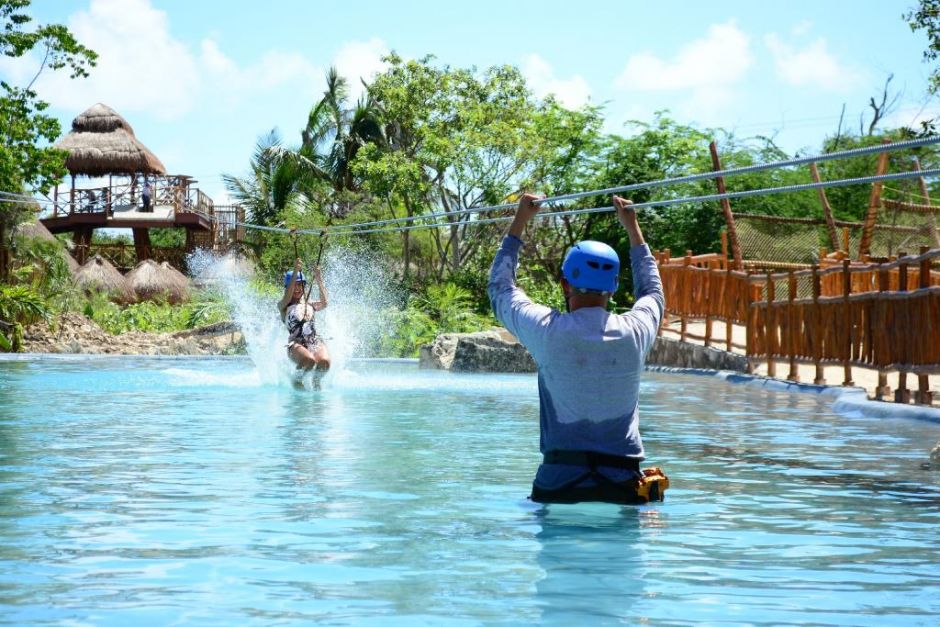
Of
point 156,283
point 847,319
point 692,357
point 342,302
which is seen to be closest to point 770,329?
point 847,319

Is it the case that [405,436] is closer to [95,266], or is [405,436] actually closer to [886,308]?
[886,308]

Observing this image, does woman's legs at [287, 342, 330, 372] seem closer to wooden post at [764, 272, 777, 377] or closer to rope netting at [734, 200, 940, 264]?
wooden post at [764, 272, 777, 377]

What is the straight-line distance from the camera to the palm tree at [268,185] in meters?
51.0

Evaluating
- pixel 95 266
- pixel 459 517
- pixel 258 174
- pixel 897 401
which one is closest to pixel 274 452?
pixel 459 517

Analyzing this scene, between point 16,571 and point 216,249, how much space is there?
44.6 m

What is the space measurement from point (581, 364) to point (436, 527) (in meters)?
1.08

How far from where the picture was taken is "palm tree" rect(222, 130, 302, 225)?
51000mm

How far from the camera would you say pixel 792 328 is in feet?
60.8

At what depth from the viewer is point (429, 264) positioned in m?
41.3

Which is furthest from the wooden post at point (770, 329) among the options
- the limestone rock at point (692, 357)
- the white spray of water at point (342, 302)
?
the white spray of water at point (342, 302)

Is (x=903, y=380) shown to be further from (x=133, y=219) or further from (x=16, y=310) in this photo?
(x=133, y=219)

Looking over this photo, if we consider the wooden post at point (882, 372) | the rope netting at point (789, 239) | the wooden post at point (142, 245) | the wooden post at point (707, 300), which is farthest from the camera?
the wooden post at point (142, 245)

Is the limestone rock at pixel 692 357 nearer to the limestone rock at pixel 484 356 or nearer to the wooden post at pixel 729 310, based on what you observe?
the wooden post at pixel 729 310

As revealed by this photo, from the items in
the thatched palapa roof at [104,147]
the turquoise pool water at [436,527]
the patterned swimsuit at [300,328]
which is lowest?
the turquoise pool water at [436,527]
